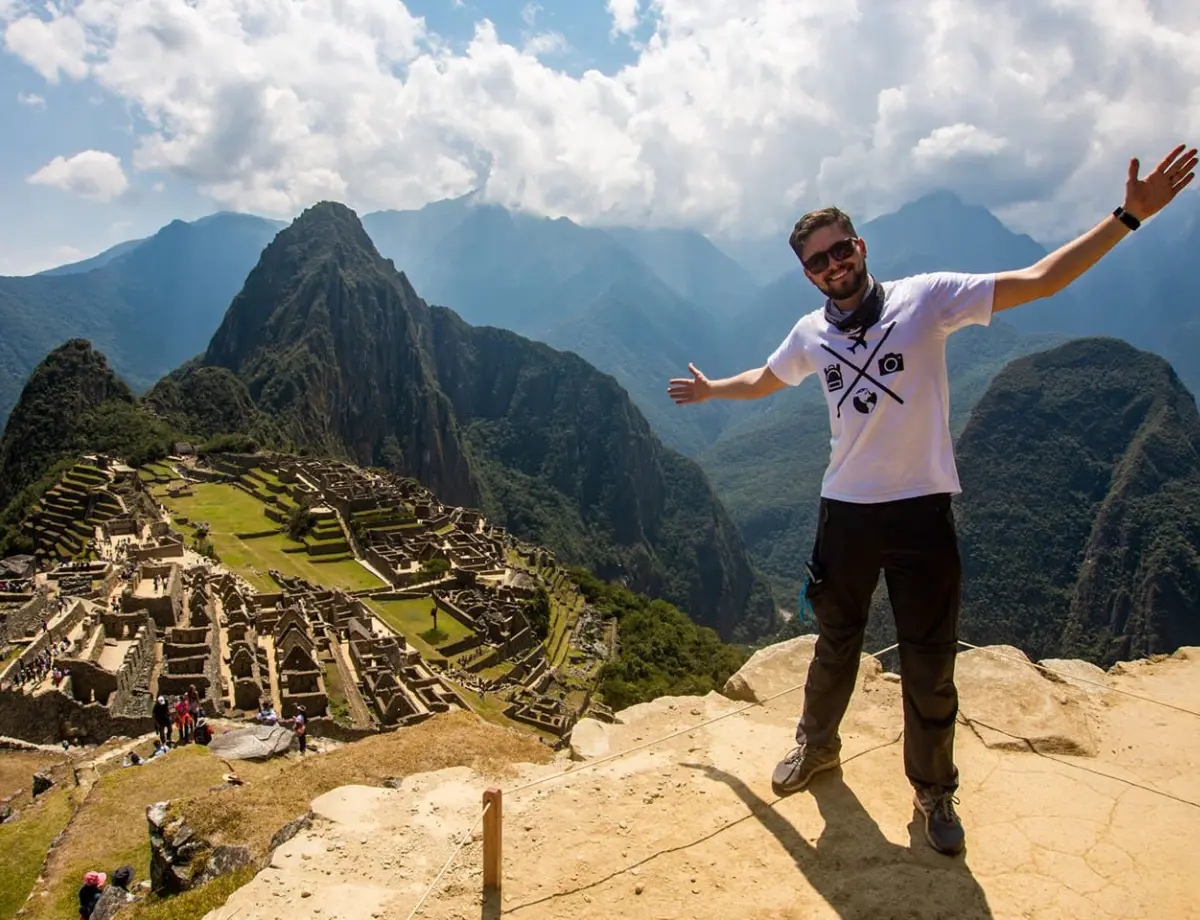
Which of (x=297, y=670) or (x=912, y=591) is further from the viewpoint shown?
(x=297, y=670)

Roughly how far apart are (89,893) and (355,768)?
3.40m

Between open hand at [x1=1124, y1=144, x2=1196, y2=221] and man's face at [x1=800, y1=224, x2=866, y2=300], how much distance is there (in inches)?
42.9

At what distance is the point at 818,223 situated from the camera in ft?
12.2

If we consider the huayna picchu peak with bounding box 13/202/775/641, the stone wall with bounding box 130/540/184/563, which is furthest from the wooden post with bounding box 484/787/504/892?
the huayna picchu peak with bounding box 13/202/775/641

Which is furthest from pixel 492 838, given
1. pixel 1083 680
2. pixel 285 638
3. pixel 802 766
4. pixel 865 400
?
pixel 285 638

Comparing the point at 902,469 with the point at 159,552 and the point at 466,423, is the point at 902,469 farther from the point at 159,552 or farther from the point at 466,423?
the point at 466,423

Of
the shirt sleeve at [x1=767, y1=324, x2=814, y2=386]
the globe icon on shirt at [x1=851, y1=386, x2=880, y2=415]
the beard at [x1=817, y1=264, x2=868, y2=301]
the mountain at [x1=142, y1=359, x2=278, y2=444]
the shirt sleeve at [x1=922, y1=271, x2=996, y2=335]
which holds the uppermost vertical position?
the mountain at [x1=142, y1=359, x2=278, y2=444]

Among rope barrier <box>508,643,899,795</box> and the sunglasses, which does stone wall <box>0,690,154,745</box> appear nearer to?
rope barrier <box>508,643,899,795</box>

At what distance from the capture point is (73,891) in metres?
7.84

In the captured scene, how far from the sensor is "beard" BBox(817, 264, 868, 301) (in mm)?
3689

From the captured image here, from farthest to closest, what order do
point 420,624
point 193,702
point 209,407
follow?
point 209,407, point 420,624, point 193,702

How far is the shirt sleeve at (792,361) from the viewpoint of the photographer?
13.1 ft

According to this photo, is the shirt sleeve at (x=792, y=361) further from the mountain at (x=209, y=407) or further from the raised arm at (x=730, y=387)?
the mountain at (x=209, y=407)

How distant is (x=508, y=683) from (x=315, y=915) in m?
26.1
